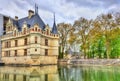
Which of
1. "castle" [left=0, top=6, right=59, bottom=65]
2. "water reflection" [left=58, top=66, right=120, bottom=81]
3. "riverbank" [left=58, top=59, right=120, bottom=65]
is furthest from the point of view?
"riverbank" [left=58, top=59, right=120, bottom=65]

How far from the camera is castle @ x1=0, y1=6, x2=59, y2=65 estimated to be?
1264 inches

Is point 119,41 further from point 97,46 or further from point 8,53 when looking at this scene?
point 8,53

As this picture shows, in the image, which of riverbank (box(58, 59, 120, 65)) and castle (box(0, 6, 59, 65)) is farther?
riverbank (box(58, 59, 120, 65))

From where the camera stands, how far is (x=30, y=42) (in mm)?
32156

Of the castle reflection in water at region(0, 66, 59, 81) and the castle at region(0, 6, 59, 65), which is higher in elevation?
the castle at region(0, 6, 59, 65)

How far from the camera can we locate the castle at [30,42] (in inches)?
1264

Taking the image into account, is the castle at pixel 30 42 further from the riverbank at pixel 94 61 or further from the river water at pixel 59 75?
Answer: the river water at pixel 59 75

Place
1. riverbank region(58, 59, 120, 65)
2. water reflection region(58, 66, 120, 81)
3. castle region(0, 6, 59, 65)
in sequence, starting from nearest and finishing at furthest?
water reflection region(58, 66, 120, 81)
castle region(0, 6, 59, 65)
riverbank region(58, 59, 120, 65)

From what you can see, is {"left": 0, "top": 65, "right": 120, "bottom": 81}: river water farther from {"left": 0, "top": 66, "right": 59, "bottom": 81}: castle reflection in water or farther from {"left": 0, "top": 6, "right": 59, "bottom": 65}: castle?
{"left": 0, "top": 6, "right": 59, "bottom": 65}: castle

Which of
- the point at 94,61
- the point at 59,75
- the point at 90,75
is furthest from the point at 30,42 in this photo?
the point at 90,75

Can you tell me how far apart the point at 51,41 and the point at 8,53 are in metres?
8.73

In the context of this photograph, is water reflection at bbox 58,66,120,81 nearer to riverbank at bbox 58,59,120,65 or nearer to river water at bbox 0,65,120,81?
river water at bbox 0,65,120,81

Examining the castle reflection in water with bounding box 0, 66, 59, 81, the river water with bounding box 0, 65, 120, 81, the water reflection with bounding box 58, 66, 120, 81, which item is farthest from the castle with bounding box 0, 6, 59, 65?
the water reflection with bounding box 58, 66, 120, 81

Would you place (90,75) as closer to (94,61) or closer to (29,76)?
(29,76)
